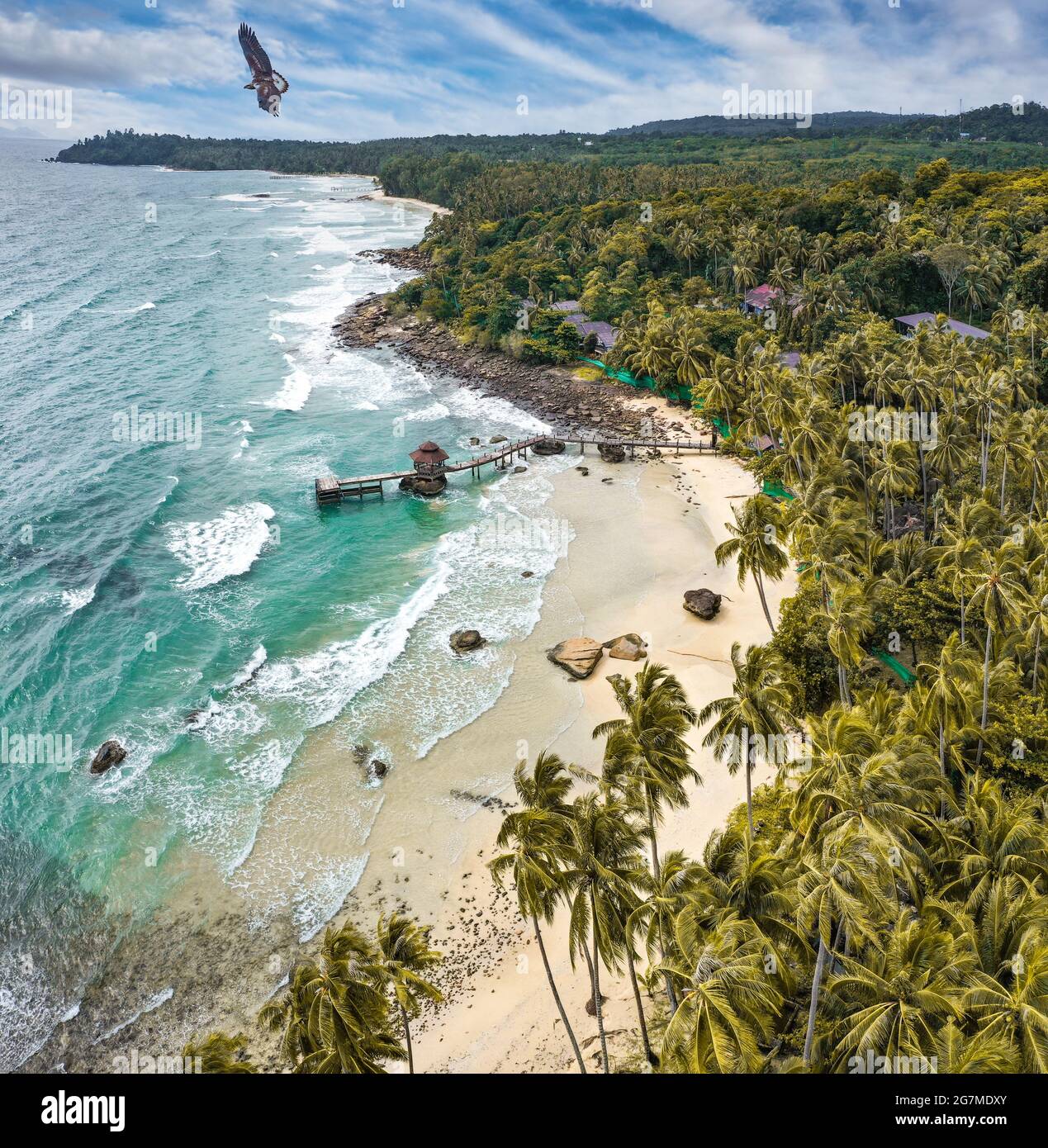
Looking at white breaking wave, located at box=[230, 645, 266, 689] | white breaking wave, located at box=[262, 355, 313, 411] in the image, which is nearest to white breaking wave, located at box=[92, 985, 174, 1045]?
white breaking wave, located at box=[230, 645, 266, 689]

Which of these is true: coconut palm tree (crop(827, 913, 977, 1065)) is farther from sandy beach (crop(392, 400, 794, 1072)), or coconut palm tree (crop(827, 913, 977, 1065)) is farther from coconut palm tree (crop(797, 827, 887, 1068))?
sandy beach (crop(392, 400, 794, 1072))

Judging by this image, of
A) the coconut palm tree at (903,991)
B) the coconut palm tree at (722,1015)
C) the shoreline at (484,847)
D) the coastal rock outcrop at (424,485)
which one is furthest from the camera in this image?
the coastal rock outcrop at (424,485)

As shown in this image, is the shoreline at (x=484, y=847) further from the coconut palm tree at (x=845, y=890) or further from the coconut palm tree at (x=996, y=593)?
the coconut palm tree at (x=996, y=593)

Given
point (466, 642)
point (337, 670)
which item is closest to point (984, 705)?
point (466, 642)

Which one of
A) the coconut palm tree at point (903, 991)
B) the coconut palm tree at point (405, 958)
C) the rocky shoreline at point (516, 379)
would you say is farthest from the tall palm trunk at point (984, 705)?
the rocky shoreline at point (516, 379)

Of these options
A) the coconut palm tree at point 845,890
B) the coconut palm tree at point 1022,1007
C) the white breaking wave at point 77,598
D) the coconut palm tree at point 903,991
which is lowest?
the white breaking wave at point 77,598

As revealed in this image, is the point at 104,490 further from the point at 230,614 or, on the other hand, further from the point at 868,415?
the point at 868,415
